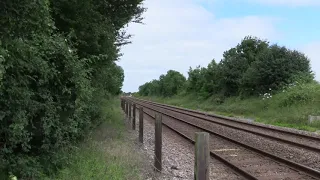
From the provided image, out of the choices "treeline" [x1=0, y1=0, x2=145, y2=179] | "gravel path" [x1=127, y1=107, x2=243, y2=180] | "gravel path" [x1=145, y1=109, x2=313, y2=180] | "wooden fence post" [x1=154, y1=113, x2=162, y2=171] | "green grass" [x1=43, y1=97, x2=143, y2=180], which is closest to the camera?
"treeline" [x1=0, y1=0, x2=145, y2=179]

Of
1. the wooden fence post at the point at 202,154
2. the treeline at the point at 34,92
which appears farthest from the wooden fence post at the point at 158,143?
the wooden fence post at the point at 202,154

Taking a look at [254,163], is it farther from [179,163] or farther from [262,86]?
[262,86]

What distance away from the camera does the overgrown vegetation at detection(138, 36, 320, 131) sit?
24.7 meters

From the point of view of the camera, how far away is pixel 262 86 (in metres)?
34.8

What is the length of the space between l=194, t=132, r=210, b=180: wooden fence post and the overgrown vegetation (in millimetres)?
15936

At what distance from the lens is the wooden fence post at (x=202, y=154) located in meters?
4.77

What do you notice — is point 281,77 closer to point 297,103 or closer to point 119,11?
point 297,103

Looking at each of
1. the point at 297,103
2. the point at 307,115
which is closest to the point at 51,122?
the point at 307,115

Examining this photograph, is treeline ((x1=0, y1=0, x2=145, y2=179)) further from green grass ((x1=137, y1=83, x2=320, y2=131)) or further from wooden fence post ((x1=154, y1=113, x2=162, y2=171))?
green grass ((x1=137, y1=83, x2=320, y2=131))

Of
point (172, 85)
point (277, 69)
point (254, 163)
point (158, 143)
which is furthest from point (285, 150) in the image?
point (172, 85)

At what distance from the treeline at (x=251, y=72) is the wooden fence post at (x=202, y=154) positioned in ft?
91.7

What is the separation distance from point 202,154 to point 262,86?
3139 cm

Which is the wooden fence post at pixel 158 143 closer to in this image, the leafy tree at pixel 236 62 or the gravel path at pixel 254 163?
the gravel path at pixel 254 163

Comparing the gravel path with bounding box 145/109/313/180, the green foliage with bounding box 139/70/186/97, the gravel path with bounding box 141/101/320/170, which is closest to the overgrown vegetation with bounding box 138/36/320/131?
the gravel path with bounding box 141/101/320/170
